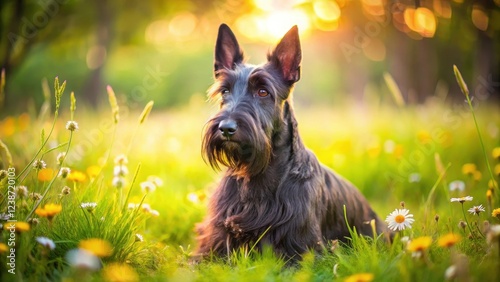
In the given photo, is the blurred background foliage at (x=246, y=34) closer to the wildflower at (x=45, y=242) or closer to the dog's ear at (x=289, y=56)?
the dog's ear at (x=289, y=56)

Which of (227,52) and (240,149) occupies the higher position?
(227,52)

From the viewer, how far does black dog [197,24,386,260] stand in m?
3.33

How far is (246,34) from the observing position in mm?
10562

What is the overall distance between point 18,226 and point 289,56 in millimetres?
2350

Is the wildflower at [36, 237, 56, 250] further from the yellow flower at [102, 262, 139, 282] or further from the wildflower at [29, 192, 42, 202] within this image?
the wildflower at [29, 192, 42, 202]

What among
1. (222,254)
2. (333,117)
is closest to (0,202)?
(222,254)

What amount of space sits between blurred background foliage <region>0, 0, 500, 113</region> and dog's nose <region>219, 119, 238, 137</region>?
996 mm

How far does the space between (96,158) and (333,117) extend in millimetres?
4701

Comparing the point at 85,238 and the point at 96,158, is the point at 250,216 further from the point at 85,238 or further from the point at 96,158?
the point at 96,158

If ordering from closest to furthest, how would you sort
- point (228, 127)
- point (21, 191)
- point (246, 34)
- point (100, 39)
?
1. point (21, 191)
2. point (228, 127)
3. point (246, 34)
4. point (100, 39)

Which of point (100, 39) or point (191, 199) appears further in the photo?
point (100, 39)

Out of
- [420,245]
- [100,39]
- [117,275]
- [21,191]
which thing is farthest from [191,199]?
[100,39]

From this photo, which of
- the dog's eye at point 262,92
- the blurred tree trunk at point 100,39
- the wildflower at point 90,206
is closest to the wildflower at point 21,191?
the wildflower at point 90,206

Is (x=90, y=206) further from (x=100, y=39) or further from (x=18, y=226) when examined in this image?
(x=100, y=39)
